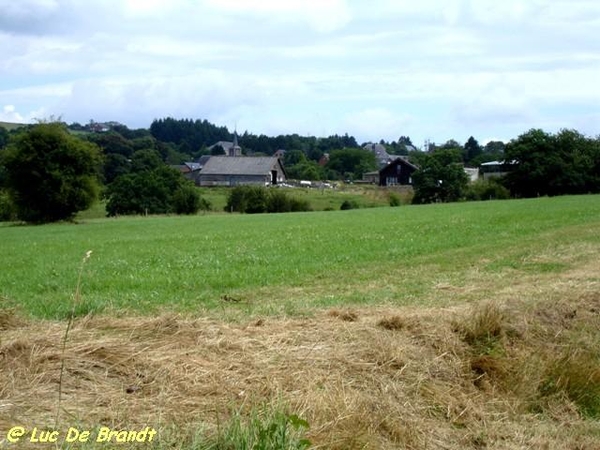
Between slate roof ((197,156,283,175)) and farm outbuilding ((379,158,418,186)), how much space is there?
63.6 ft

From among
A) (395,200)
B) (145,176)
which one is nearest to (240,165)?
(145,176)

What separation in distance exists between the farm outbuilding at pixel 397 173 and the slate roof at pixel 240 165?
19.4m

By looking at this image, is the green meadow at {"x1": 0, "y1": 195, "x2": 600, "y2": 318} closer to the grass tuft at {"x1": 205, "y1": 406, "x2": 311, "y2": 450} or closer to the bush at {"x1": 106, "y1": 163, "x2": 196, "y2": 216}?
the grass tuft at {"x1": 205, "y1": 406, "x2": 311, "y2": 450}

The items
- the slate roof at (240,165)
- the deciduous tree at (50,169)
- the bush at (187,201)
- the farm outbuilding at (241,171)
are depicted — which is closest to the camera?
the deciduous tree at (50,169)

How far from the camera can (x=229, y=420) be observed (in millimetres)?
5441

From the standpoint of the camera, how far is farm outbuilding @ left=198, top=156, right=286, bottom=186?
429ft

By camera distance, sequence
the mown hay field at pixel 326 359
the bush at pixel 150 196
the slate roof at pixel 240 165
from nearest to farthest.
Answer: the mown hay field at pixel 326 359
the bush at pixel 150 196
the slate roof at pixel 240 165

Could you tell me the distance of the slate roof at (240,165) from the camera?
132m

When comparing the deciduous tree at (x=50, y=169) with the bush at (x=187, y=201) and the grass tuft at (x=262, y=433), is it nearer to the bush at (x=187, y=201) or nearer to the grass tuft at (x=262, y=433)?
the bush at (x=187, y=201)

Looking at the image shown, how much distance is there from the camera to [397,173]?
12875cm

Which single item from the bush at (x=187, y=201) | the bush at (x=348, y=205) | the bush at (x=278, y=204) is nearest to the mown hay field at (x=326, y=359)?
the bush at (x=348, y=205)

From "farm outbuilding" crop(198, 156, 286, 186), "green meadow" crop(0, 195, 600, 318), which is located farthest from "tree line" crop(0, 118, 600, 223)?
"green meadow" crop(0, 195, 600, 318)

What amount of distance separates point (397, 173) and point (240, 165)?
28.2m

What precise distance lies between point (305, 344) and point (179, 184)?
273 feet
